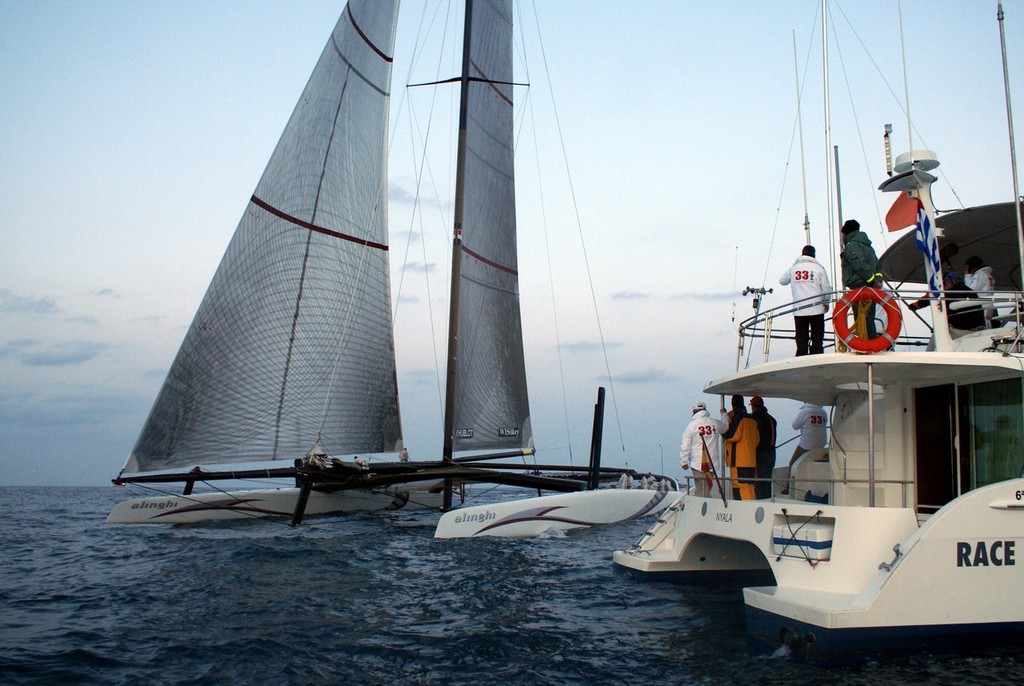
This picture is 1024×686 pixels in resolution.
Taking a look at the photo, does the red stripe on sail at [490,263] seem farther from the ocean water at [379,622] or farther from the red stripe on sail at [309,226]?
the ocean water at [379,622]

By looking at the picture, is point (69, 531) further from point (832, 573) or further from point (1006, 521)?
point (1006, 521)

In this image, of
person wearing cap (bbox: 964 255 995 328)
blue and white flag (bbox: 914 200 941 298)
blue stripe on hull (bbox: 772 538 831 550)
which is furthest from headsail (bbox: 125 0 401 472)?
person wearing cap (bbox: 964 255 995 328)

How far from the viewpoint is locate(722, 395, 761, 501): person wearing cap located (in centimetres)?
886

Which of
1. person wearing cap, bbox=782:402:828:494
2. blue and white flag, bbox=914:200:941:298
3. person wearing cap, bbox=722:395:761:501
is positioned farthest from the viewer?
person wearing cap, bbox=782:402:828:494

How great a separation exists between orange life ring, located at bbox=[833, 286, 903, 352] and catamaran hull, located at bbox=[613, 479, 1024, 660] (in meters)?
1.44

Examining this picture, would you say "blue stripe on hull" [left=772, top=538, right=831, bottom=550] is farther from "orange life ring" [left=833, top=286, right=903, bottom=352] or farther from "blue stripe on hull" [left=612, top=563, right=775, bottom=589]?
"blue stripe on hull" [left=612, top=563, right=775, bottom=589]

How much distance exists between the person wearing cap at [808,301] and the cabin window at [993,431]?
1634 mm

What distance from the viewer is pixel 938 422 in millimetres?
7766

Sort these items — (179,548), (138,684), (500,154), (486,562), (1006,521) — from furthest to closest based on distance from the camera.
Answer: (500,154) < (179,548) < (486,562) < (1006,521) < (138,684)

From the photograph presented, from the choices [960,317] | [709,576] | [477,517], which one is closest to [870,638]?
[709,576]

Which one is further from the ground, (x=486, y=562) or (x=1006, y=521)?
(x=1006, y=521)

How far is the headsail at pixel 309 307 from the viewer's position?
42.9 feet

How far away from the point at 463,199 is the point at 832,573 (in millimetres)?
13282

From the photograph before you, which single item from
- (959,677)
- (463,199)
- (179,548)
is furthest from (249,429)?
(959,677)
